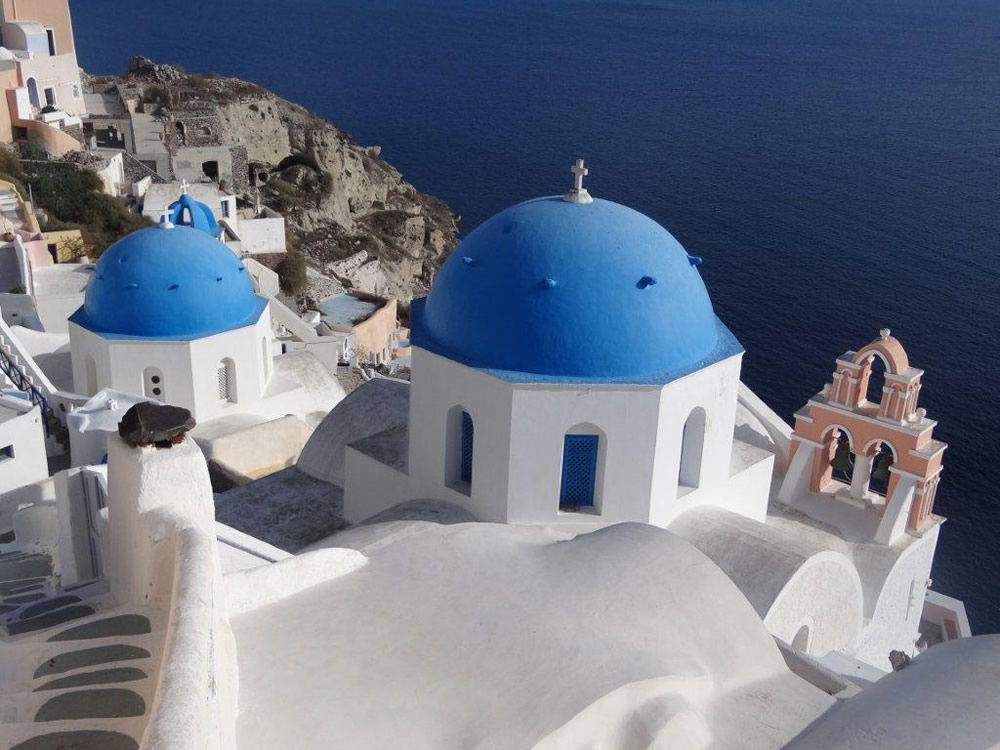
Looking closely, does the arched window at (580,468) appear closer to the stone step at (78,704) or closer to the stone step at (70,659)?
the stone step at (70,659)

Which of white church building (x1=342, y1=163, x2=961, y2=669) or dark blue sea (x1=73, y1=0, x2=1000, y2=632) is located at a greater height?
white church building (x1=342, y1=163, x2=961, y2=669)

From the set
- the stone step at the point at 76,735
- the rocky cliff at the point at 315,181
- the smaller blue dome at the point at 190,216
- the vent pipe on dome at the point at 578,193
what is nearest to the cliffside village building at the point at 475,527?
the stone step at the point at 76,735

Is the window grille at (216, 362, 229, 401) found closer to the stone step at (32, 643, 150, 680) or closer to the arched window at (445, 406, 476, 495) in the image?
the arched window at (445, 406, 476, 495)

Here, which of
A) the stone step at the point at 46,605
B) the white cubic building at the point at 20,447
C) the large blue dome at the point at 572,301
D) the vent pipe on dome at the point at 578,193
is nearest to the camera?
the stone step at the point at 46,605

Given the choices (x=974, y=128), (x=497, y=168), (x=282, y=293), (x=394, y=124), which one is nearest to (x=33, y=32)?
(x=282, y=293)

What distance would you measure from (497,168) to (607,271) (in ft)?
156

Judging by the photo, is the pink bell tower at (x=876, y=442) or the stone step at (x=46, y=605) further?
the pink bell tower at (x=876, y=442)

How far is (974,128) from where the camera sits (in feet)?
192

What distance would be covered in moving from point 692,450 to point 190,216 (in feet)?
41.9

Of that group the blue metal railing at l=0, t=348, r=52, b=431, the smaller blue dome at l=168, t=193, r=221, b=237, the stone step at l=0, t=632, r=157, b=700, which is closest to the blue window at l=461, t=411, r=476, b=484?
the stone step at l=0, t=632, r=157, b=700

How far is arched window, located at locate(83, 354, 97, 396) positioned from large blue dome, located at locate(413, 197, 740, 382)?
22.2 feet

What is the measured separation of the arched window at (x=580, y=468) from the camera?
9.78 metres

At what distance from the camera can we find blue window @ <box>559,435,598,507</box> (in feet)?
32.2

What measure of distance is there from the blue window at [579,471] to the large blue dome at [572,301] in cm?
73
